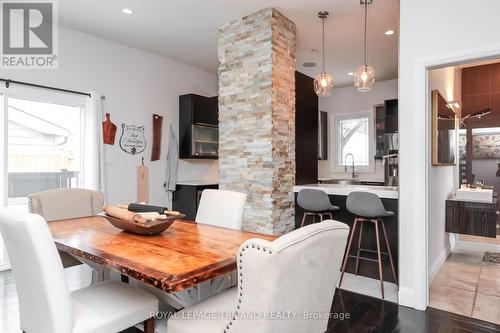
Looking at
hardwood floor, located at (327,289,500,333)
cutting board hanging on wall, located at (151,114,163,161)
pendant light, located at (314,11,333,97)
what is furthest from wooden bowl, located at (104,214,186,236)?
cutting board hanging on wall, located at (151,114,163,161)

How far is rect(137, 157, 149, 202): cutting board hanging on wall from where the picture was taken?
15.3 ft

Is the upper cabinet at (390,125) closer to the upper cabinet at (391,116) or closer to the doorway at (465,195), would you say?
the upper cabinet at (391,116)

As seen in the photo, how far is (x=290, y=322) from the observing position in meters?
1.17

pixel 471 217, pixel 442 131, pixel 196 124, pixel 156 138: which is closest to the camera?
pixel 442 131

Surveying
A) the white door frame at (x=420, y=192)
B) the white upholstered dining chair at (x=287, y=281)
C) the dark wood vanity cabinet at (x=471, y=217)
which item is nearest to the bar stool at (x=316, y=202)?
the white door frame at (x=420, y=192)

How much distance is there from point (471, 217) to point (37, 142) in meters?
5.18

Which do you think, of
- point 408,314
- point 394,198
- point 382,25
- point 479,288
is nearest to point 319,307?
point 408,314

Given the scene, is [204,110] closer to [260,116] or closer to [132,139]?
[132,139]

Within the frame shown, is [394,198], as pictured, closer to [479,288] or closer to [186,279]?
[479,288]

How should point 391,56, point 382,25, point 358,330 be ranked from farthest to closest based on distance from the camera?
1. point 391,56
2. point 382,25
3. point 358,330

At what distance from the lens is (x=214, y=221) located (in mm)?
2432

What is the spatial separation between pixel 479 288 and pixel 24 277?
3.63 meters

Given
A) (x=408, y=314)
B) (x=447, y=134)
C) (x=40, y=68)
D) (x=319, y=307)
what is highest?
(x=40, y=68)

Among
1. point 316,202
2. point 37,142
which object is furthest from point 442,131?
point 37,142
